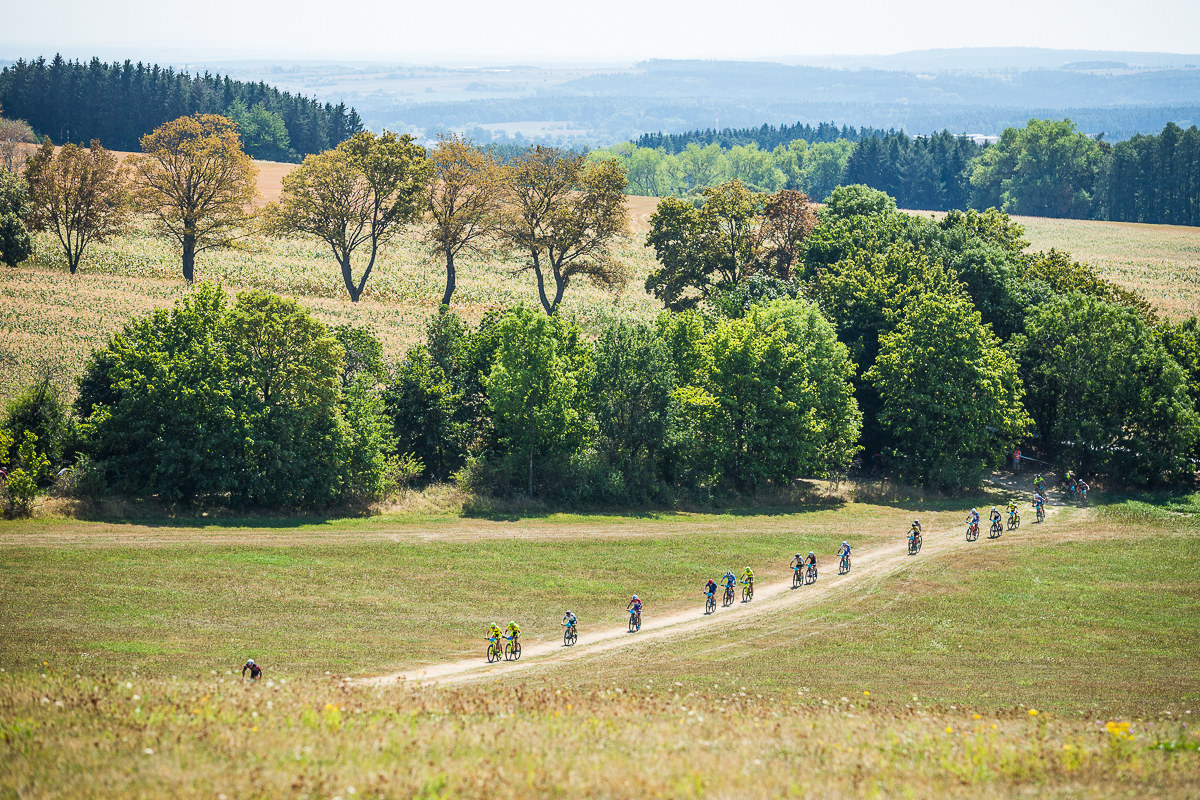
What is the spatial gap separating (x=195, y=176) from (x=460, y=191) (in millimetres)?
23050

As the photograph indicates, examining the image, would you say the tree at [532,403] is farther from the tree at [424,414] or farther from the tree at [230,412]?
the tree at [230,412]

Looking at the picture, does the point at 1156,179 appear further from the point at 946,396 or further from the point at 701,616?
the point at 701,616

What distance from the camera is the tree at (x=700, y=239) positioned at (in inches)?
2923

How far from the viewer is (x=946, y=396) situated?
59031 millimetres

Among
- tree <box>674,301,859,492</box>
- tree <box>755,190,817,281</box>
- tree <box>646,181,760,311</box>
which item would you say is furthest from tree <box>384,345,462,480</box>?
tree <box>755,190,817,281</box>

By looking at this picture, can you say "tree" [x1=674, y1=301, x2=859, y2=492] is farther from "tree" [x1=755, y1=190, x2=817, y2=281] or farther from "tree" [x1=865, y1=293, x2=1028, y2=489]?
"tree" [x1=755, y1=190, x2=817, y2=281]

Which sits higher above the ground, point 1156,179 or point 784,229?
point 1156,179

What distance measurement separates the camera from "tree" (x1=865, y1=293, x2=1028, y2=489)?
58531 millimetres

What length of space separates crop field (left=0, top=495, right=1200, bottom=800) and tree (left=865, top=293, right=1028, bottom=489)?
449 centimetres

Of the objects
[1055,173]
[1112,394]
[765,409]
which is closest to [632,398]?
[765,409]

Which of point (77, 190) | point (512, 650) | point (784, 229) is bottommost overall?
point (512, 650)

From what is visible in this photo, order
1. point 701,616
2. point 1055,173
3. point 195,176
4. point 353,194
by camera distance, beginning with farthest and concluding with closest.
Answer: point 1055,173, point 195,176, point 353,194, point 701,616

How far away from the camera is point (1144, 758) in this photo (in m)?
20.0

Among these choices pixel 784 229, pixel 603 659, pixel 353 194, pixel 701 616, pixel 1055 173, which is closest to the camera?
pixel 603 659
